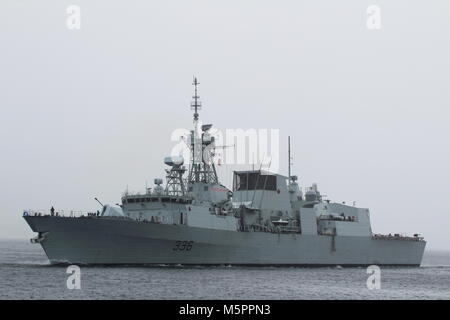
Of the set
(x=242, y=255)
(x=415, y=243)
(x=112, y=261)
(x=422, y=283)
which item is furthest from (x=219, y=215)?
(x=415, y=243)

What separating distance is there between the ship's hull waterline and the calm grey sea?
3.28 ft

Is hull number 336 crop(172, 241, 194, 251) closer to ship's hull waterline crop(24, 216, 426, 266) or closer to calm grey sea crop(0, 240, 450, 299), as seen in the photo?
ship's hull waterline crop(24, 216, 426, 266)

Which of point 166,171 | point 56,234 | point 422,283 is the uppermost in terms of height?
point 166,171

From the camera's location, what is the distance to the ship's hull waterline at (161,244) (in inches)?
1652

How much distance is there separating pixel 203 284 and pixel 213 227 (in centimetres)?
1025

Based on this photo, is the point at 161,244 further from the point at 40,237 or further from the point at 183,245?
the point at 40,237

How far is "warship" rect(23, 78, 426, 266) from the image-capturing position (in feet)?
139

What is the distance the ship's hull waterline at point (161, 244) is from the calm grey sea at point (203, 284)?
1.00 m

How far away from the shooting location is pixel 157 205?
46156 mm

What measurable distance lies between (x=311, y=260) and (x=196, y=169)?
11.3 meters

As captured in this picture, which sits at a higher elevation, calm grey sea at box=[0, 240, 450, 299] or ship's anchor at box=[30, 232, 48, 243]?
ship's anchor at box=[30, 232, 48, 243]

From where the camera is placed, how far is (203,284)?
36.2 metres

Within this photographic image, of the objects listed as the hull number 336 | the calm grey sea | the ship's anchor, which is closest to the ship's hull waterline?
the hull number 336
